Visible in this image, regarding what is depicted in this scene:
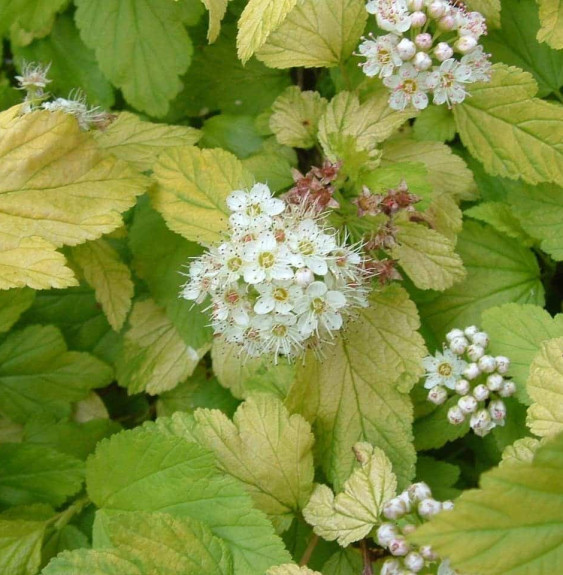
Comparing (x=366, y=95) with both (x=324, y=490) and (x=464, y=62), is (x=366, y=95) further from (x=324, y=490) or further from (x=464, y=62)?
(x=324, y=490)

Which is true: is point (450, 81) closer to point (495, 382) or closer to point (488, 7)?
point (488, 7)

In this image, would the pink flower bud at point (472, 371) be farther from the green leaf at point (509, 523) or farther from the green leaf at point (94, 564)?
the green leaf at point (94, 564)

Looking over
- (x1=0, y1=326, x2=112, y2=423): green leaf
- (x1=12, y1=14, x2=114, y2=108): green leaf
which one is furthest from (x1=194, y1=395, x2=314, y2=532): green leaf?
(x1=12, y1=14, x2=114, y2=108): green leaf

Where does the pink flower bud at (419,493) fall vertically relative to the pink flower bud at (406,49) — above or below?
below

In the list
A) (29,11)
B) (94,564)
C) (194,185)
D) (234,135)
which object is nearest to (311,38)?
(234,135)

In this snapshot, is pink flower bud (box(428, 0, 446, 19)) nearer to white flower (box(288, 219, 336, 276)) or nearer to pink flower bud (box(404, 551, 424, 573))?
white flower (box(288, 219, 336, 276))

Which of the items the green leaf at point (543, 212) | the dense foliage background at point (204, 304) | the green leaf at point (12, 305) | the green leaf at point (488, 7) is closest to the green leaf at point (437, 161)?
the dense foliage background at point (204, 304)

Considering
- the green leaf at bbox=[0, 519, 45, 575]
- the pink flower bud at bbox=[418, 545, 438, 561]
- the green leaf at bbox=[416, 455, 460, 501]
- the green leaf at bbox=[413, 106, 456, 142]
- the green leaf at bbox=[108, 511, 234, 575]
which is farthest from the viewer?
the green leaf at bbox=[413, 106, 456, 142]
